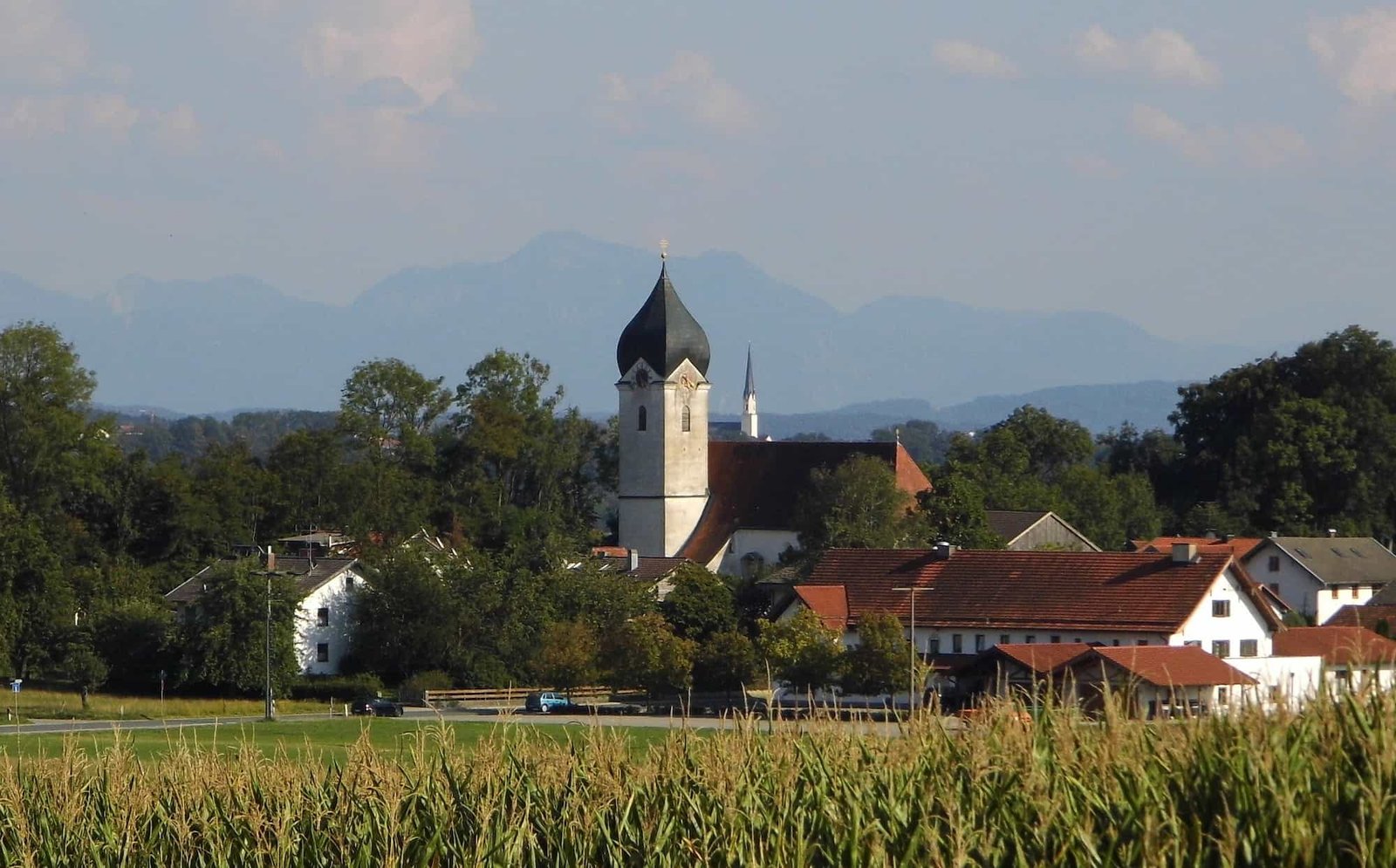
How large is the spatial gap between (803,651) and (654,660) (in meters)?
4.97

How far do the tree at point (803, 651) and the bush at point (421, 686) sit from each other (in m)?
12.1

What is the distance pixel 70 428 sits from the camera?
80.5 meters

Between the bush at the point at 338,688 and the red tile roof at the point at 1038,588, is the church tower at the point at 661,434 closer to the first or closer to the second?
the bush at the point at 338,688

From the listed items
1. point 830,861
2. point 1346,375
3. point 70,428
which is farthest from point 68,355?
point 830,861

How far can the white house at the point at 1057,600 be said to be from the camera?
50094mm

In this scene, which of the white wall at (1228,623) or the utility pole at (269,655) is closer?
the white wall at (1228,623)

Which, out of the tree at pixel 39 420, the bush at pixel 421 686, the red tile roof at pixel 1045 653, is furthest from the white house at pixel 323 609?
the red tile roof at pixel 1045 653

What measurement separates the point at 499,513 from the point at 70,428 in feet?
64.4

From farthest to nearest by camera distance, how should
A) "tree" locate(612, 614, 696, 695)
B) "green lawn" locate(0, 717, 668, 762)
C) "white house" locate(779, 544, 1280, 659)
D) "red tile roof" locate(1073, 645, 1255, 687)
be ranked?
"tree" locate(612, 614, 696, 695)
"white house" locate(779, 544, 1280, 659)
"green lawn" locate(0, 717, 668, 762)
"red tile roof" locate(1073, 645, 1255, 687)

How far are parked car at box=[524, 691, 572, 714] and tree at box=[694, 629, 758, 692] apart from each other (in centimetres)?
345

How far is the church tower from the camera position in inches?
3342

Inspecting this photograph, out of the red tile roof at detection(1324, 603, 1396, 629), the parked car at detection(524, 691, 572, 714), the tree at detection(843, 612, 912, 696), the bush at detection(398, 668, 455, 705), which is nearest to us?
the tree at detection(843, 612, 912, 696)

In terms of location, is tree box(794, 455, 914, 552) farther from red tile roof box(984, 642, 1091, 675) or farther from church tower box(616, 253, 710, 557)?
red tile roof box(984, 642, 1091, 675)

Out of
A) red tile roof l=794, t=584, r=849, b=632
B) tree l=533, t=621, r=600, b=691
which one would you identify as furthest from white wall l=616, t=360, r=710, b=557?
red tile roof l=794, t=584, r=849, b=632
